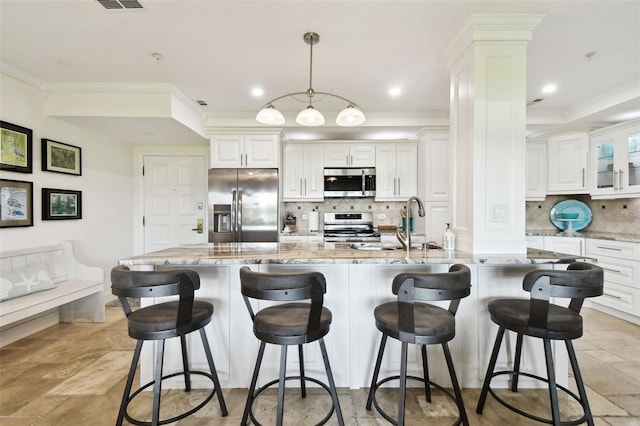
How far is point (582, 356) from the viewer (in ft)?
8.24

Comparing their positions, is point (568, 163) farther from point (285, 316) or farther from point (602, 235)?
point (285, 316)

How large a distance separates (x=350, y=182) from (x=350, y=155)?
16.6 inches

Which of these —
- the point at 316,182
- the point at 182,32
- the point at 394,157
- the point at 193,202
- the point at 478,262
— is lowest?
the point at 478,262

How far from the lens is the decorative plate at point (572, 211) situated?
422cm

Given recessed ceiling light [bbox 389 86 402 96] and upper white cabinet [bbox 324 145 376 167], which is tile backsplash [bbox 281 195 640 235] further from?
recessed ceiling light [bbox 389 86 402 96]

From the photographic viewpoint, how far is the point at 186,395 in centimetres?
197

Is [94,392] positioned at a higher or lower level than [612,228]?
lower

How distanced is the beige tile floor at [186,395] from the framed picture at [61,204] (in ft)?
4.38

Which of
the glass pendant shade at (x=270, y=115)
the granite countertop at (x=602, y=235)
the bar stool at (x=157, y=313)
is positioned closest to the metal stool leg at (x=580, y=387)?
the bar stool at (x=157, y=313)

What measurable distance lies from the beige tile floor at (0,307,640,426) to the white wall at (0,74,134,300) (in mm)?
1186

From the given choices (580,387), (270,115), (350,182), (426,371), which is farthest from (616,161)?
(270,115)

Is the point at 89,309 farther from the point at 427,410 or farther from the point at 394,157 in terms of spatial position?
the point at 394,157

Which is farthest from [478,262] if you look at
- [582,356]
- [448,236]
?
[582,356]

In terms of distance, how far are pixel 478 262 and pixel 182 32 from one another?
8.82ft
